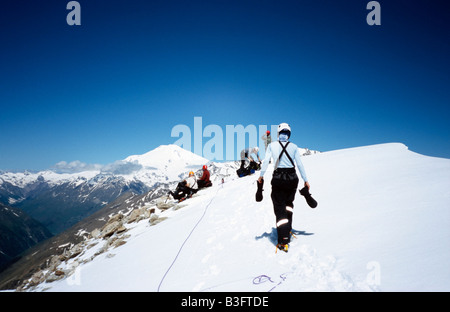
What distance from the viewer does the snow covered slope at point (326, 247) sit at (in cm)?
379

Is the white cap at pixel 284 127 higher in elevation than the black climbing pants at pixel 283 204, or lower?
higher

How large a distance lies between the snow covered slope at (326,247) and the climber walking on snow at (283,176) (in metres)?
0.73

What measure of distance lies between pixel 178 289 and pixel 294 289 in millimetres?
2526

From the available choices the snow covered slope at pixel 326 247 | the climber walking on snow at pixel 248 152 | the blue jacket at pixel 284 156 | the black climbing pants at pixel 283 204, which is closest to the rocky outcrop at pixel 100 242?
the snow covered slope at pixel 326 247

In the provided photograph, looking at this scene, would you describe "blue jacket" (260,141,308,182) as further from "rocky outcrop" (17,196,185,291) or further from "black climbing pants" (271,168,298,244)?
"rocky outcrop" (17,196,185,291)

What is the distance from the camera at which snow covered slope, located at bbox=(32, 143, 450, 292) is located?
379 cm

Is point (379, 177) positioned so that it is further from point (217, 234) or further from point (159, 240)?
point (159, 240)

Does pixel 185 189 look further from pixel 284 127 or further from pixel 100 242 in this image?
pixel 284 127

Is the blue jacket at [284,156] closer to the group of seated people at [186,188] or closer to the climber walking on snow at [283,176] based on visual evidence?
the climber walking on snow at [283,176]

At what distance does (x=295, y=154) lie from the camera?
229 inches

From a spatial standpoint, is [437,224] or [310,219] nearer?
[437,224]

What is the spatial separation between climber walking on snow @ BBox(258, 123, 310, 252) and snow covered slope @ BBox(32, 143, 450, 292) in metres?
0.73

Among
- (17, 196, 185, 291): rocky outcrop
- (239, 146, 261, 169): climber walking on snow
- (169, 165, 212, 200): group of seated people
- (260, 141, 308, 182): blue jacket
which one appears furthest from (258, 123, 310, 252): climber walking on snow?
(239, 146, 261, 169): climber walking on snow

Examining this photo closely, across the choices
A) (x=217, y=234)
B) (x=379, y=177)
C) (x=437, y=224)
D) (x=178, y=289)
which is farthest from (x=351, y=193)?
(x=178, y=289)
